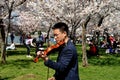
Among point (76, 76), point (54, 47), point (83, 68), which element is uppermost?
point (54, 47)

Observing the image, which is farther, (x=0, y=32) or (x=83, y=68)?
(x=0, y=32)

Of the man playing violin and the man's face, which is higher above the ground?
the man's face

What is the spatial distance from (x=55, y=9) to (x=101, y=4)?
5.43 meters

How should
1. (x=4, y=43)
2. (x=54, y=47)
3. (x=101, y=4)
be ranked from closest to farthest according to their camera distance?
1. (x=54, y=47)
2. (x=4, y=43)
3. (x=101, y=4)

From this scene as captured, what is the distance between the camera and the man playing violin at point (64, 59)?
5.92m

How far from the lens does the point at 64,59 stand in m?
6.00

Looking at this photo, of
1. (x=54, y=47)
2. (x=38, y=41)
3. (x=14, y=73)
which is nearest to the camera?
(x=54, y=47)

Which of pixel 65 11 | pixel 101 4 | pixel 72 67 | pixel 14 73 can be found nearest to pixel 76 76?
pixel 72 67

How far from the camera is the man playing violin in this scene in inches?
233

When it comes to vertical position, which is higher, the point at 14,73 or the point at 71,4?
the point at 71,4

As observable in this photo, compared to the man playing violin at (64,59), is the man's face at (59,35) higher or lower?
higher

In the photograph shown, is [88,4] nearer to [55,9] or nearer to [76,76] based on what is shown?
[55,9]

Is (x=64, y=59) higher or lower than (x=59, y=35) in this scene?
lower

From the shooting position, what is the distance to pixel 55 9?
29312mm
